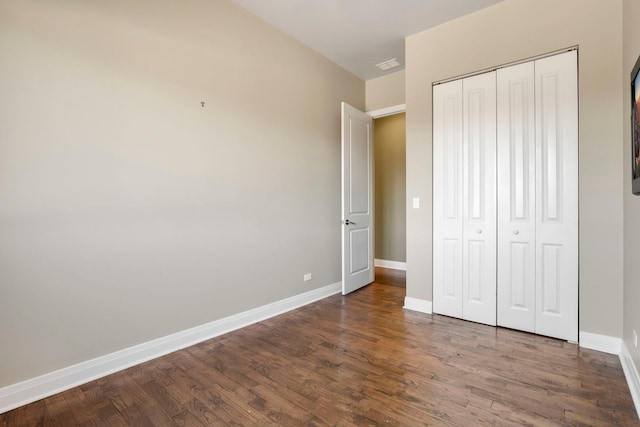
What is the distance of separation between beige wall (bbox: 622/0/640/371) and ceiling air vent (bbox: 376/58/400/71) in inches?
86.6

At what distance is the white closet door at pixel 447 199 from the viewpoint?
3080mm

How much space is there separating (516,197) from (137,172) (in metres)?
3.20

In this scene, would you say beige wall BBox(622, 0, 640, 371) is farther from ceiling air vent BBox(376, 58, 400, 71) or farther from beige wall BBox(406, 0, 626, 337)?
ceiling air vent BBox(376, 58, 400, 71)

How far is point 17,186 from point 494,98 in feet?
12.2

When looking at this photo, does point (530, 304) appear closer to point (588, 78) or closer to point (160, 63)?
point (588, 78)

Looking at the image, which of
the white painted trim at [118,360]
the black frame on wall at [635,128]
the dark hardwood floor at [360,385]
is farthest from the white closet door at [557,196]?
the white painted trim at [118,360]

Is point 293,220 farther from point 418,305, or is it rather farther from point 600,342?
point 600,342

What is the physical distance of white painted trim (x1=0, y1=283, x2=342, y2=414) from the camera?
1.77m

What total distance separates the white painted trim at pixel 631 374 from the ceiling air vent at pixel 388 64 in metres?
3.64

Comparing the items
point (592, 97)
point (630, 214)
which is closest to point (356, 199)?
point (592, 97)

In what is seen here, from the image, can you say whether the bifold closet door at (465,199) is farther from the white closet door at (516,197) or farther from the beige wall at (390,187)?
the beige wall at (390,187)

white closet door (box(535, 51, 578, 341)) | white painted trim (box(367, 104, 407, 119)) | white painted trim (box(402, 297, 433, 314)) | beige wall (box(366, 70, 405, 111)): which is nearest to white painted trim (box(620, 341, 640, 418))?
white closet door (box(535, 51, 578, 341))

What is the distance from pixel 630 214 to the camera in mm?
2041

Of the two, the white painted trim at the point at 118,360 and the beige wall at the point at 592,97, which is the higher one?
the beige wall at the point at 592,97
